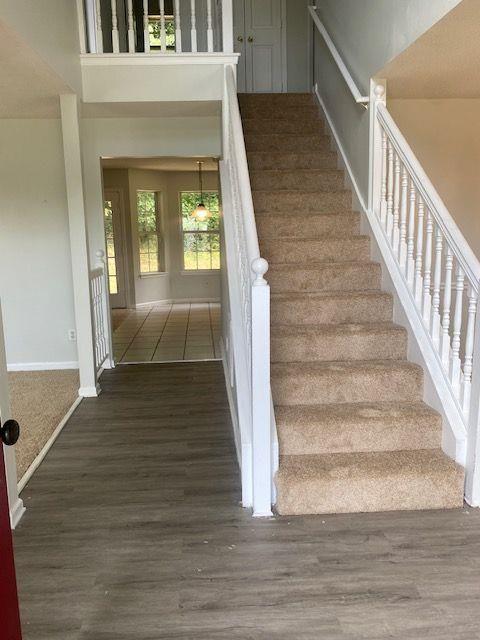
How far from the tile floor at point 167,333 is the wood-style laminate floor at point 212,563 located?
2715mm

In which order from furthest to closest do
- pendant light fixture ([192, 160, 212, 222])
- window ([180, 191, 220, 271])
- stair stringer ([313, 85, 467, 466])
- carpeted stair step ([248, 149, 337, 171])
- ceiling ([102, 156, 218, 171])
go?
window ([180, 191, 220, 271])
pendant light fixture ([192, 160, 212, 222])
ceiling ([102, 156, 218, 171])
carpeted stair step ([248, 149, 337, 171])
stair stringer ([313, 85, 467, 466])

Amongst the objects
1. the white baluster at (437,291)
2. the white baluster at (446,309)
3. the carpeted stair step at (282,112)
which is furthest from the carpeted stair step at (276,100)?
the white baluster at (446,309)

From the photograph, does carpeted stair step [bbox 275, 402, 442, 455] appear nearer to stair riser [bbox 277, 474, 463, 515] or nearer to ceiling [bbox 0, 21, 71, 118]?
stair riser [bbox 277, 474, 463, 515]

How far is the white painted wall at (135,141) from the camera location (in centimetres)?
491

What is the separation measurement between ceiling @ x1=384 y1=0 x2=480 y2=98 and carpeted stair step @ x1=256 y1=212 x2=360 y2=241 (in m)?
0.97

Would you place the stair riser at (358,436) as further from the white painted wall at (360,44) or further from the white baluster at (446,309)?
the white painted wall at (360,44)

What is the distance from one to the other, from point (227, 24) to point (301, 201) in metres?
1.50

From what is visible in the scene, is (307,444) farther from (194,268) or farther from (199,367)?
(194,268)

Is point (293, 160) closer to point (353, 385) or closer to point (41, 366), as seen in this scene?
point (353, 385)

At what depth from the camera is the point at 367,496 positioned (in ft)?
7.98

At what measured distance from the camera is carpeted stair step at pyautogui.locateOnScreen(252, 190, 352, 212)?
13.2ft

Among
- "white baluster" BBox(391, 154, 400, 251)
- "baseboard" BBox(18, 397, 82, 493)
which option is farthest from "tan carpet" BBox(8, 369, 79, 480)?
"white baluster" BBox(391, 154, 400, 251)

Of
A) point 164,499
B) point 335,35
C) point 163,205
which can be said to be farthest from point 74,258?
point 163,205

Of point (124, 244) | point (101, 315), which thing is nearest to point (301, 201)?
point (101, 315)
